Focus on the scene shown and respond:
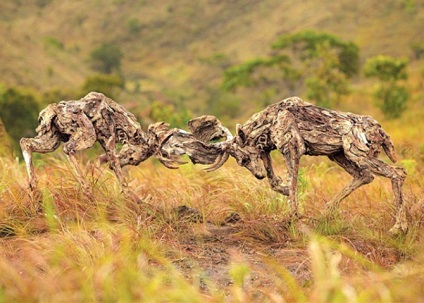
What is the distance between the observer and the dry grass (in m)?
3.60

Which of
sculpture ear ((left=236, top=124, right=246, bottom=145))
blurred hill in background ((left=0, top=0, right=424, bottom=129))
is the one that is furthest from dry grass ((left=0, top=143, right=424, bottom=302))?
blurred hill in background ((left=0, top=0, right=424, bottom=129))

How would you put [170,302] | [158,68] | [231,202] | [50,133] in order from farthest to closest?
1. [158,68]
2. [231,202]
3. [50,133]
4. [170,302]

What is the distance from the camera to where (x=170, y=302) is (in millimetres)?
3490

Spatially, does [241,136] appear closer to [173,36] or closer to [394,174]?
[394,174]

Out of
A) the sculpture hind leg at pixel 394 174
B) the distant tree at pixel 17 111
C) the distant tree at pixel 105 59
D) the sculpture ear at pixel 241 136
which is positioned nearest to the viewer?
the sculpture hind leg at pixel 394 174

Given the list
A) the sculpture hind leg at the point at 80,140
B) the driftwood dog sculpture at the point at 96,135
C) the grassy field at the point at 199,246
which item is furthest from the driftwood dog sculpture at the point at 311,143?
the sculpture hind leg at the point at 80,140

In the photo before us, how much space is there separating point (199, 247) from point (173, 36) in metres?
68.3

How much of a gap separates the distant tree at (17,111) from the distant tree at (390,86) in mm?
11964

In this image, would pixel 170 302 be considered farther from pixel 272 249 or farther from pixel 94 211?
pixel 94 211

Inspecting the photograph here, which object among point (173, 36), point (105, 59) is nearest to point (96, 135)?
point (105, 59)

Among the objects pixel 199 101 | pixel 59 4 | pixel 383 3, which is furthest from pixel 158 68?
pixel 383 3

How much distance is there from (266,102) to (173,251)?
3169cm

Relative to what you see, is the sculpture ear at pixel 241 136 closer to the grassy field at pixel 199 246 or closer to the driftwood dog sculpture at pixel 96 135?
the driftwood dog sculpture at pixel 96 135

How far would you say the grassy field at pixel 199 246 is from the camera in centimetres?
359
